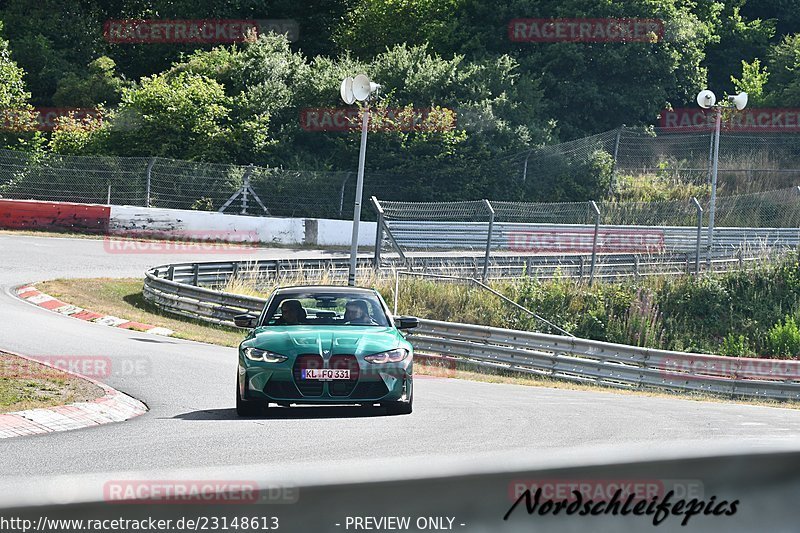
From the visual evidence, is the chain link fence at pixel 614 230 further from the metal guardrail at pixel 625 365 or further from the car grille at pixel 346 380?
the car grille at pixel 346 380

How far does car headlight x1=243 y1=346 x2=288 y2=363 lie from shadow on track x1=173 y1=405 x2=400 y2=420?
58 centimetres

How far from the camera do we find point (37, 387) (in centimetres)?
1189

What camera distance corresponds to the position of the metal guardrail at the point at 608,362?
20.2 m

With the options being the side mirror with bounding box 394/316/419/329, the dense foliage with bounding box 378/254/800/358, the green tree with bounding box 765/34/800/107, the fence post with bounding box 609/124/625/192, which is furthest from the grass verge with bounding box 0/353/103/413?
the green tree with bounding box 765/34/800/107

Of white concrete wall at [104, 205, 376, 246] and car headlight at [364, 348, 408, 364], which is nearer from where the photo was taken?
car headlight at [364, 348, 408, 364]

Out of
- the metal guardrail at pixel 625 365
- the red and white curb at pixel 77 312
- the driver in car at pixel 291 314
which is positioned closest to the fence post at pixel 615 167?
the metal guardrail at pixel 625 365

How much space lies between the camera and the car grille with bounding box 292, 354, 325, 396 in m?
10.7

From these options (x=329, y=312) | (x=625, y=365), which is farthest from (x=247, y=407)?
(x=625, y=365)

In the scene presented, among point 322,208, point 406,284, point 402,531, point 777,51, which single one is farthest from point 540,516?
point 777,51

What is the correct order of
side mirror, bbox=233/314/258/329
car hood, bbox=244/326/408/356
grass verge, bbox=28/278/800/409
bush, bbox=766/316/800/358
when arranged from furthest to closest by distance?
bush, bbox=766/316/800/358
grass verge, bbox=28/278/800/409
side mirror, bbox=233/314/258/329
car hood, bbox=244/326/408/356

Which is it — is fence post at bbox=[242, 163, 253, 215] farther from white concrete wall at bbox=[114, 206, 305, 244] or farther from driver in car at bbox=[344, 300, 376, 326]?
driver in car at bbox=[344, 300, 376, 326]

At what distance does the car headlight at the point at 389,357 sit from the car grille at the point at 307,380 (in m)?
0.48

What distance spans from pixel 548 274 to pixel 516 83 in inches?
802

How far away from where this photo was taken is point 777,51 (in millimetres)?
53875
